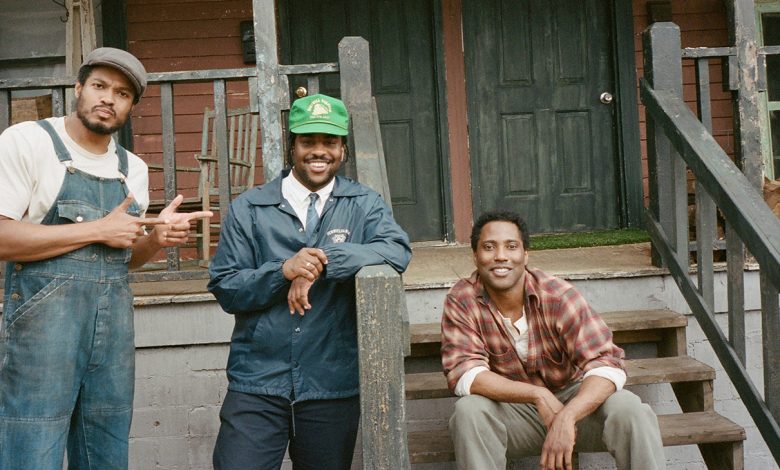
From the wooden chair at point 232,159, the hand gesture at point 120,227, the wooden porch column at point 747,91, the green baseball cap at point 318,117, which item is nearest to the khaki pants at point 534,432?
the green baseball cap at point 318,117

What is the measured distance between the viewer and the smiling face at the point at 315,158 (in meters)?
2.62

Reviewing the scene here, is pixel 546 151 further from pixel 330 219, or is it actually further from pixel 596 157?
pixel 330 219

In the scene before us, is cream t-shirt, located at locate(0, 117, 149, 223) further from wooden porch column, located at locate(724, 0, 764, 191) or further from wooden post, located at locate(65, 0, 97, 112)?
wooden post, located at locate(65, 0, 97, 112)

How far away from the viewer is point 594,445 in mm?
2887

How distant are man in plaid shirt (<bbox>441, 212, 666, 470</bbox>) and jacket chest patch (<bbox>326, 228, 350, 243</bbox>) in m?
0.61

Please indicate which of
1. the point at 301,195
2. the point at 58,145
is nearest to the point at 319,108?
the point at 301,195

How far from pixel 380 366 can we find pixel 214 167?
14.1ft

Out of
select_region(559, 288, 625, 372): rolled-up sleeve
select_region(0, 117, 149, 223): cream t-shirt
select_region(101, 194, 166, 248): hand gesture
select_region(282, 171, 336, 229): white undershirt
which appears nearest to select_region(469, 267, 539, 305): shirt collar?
select_region(559, 288, 625, 372): rolled-up sleeve

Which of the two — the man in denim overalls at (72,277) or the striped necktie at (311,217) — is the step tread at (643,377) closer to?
the striped necktie at (311,217)

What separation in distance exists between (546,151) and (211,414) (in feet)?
12.2

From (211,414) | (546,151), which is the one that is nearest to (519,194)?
(546,151)

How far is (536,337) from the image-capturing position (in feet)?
9.66

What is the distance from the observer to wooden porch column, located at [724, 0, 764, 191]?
380cm

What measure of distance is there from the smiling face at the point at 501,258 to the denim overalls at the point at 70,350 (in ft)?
4.32
